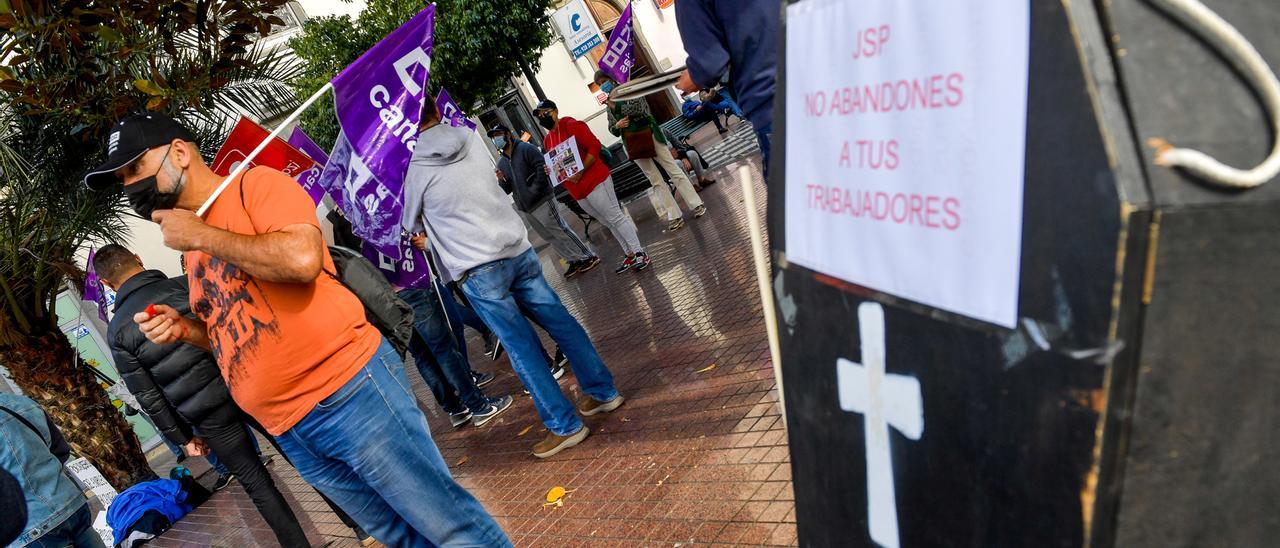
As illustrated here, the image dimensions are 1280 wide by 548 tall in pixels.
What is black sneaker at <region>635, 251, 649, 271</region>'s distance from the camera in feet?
30.1

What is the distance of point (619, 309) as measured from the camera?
7855 mm

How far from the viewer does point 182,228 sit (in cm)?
256

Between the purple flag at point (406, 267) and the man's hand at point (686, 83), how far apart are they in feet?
9.19

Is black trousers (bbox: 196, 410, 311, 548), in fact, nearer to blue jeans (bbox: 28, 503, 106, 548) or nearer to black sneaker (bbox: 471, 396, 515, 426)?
blue jeans (bbox: 28, 503, 106, 548)

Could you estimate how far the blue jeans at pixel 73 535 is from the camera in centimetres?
404

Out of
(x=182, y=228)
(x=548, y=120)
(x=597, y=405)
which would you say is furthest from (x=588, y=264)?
(x=182, y=228)

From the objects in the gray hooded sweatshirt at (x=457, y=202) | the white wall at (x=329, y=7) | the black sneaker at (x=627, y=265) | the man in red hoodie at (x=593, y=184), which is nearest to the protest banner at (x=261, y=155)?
the gray hooded sweatshirt at (x=457, y=202)

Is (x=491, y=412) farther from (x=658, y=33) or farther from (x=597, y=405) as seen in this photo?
(x=658, y=33)

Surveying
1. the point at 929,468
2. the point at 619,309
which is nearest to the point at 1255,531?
the point at 929,468

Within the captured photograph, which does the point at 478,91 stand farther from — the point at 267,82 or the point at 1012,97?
the point at 1012,97

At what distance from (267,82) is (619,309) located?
5.43m

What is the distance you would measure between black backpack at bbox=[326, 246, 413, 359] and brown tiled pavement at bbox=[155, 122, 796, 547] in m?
0.71

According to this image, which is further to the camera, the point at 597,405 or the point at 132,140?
the point at 597,405

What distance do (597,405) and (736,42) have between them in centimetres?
235
